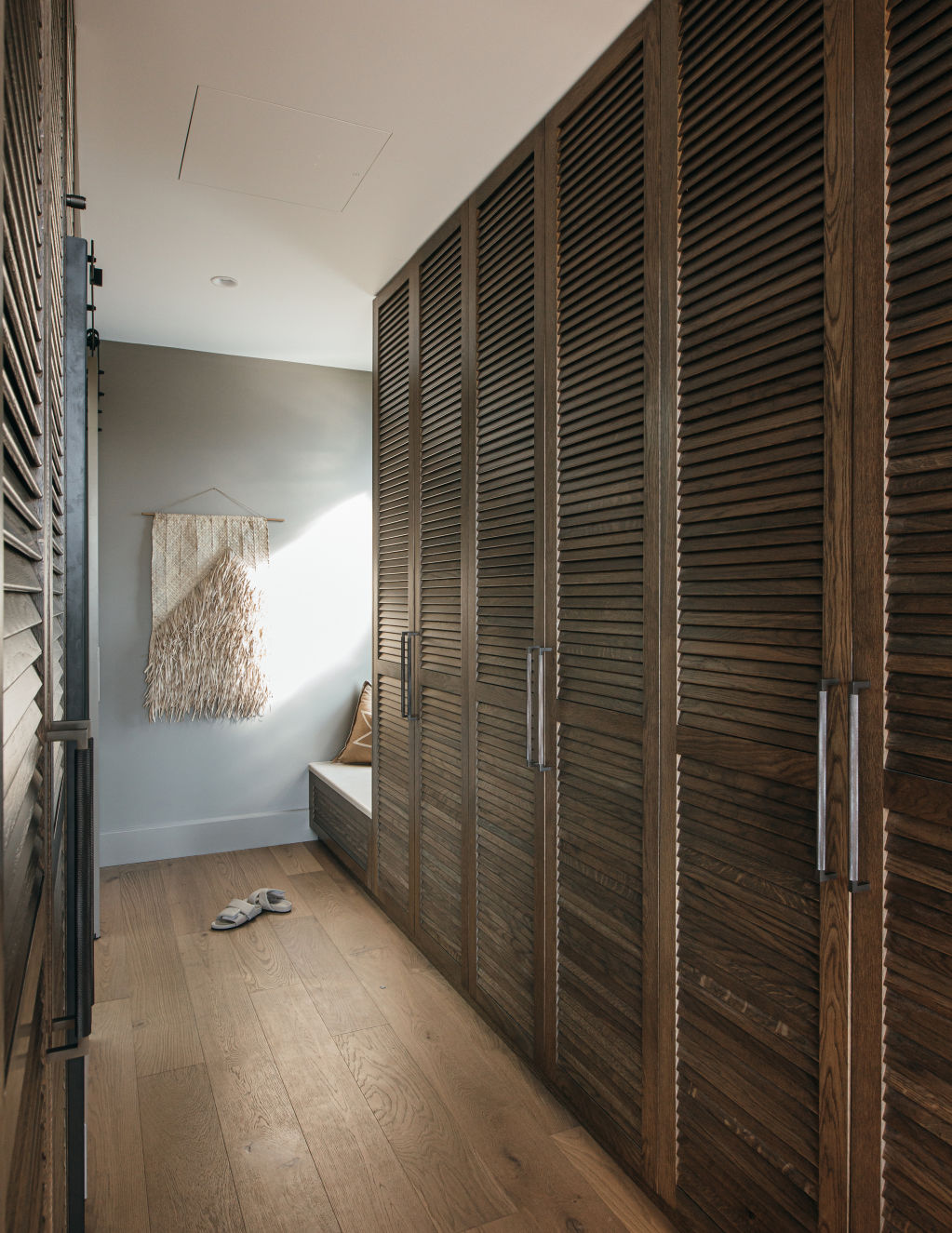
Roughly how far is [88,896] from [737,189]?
151 centimetres

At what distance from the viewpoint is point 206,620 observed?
13.6 feet

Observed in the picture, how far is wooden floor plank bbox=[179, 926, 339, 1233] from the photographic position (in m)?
1.75

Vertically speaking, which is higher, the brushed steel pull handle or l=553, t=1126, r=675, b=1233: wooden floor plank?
the brushed steel pull handle

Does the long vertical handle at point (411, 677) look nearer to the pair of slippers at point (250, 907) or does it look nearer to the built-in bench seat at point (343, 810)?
the built-in bench seat at point (343, 810)

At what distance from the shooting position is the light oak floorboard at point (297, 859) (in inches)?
154

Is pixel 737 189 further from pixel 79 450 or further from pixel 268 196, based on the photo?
pixel 268 196

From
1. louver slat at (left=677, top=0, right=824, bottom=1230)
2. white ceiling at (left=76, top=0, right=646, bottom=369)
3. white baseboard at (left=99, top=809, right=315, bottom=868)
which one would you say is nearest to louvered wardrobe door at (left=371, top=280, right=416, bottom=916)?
white ceiling at (left=76, top=0, right=646, bottom=369)

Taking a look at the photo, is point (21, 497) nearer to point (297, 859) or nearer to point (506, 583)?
point (506, 583)

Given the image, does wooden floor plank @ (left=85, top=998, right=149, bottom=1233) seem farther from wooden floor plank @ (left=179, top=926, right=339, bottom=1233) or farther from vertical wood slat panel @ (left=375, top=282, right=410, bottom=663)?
vertical wood slat panel @ (left=375, top=282, right=410, bottom=663)

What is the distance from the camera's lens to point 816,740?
133cm

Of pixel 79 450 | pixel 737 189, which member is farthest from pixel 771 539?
pixel 79 450

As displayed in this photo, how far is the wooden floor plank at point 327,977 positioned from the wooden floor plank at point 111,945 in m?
0.55

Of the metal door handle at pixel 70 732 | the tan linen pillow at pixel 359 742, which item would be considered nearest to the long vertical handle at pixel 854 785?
the metal door handle at pixel 70 732

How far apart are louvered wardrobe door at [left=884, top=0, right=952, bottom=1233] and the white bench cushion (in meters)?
2.50
